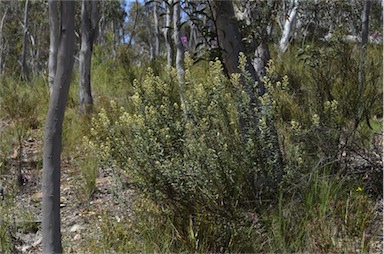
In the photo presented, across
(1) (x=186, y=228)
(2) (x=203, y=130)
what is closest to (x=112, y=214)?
(1) (x=186, y=228)

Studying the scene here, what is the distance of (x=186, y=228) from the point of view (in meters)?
2.81

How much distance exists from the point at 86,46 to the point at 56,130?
491cm

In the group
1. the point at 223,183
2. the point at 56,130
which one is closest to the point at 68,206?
the point at 223,183

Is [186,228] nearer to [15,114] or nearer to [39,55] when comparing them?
[15,114]

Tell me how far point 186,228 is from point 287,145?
911 mm

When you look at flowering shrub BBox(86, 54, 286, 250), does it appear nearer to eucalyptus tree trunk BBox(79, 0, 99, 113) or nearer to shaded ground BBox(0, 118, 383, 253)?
shaded ground BBox(0, 118, 383, 253)

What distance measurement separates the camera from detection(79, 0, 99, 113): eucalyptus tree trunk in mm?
6871

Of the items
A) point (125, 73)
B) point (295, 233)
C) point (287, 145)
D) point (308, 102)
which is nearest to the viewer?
point (295, 233)

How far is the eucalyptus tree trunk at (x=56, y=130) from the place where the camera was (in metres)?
2.20

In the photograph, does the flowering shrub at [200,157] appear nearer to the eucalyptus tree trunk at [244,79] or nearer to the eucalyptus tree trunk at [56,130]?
the eucalyptus tree trunk at [244,79]

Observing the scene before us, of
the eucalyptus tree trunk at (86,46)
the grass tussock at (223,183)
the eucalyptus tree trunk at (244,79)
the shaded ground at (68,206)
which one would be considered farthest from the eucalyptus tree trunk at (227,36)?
the eucalyptus tree trunk at (86,46)

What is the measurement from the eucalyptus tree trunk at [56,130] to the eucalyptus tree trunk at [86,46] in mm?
4472

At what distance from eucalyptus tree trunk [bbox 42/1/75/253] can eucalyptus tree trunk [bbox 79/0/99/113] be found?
14.7ft

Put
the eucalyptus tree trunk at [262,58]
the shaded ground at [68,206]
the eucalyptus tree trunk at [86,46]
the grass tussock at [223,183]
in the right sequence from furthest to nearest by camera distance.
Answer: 1. the eucalyptus tree trunk at [86,46]
2. the eucalyptus tree trunk at [262,58]
3. the shaded ground at [68,206]
4. the grass tussock at [223,183]
